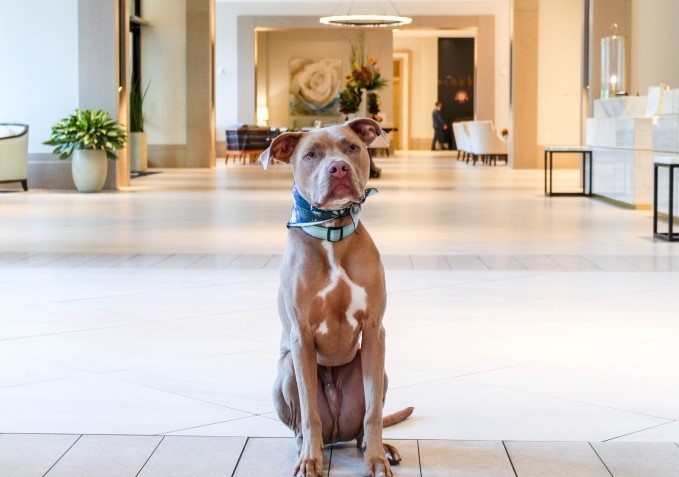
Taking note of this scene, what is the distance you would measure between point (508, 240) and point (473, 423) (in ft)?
17.2

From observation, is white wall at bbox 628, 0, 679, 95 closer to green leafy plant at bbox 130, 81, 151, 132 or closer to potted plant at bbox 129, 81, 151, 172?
potted plant at bbox 129, 81, 151, 172

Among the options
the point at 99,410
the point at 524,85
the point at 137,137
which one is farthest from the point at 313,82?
the point at 99,410

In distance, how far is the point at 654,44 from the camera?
14.9m

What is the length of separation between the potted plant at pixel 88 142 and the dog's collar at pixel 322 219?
11.6m

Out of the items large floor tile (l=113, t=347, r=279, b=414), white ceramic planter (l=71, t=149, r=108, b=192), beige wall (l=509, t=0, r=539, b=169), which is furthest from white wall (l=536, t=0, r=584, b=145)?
large floor tile (l=113, t=347, r=279, b=414)

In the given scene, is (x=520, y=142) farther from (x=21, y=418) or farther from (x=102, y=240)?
(x=21, y=418)

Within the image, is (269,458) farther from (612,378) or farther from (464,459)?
(612,378)

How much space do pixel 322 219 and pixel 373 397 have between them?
0.41 meters

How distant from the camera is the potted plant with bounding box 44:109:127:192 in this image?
1376 cm

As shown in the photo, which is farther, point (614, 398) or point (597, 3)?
point (597, 3)

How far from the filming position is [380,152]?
94.0 ft

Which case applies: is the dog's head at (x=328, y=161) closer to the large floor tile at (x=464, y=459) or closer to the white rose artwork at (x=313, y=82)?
the large floor tile at (x=464, y=459)

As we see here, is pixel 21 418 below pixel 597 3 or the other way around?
below

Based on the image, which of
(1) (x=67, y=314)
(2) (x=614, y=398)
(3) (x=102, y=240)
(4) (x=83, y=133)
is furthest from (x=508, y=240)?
(4) (x=83, y=133)
